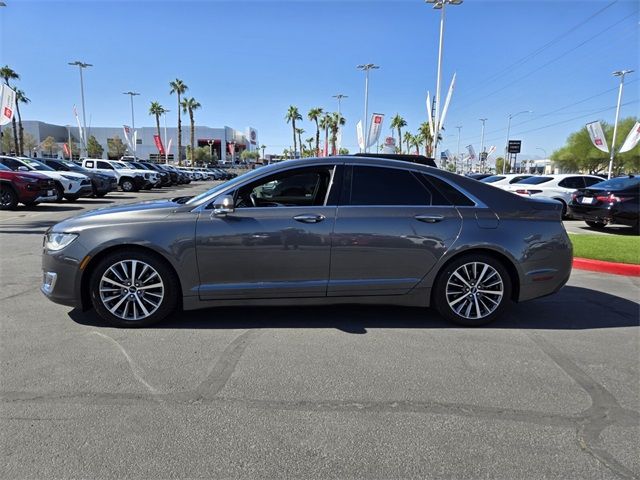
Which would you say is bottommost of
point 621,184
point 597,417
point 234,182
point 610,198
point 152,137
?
point 597,417

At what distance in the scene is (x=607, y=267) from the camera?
23.6ft

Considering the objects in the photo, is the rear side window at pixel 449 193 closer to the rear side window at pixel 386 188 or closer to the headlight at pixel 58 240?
the rear side window at pixel 386 188

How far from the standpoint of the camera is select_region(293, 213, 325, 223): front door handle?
4227 mm

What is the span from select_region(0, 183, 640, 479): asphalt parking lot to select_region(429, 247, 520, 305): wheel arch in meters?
0.37

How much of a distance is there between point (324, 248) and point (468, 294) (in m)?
1.56

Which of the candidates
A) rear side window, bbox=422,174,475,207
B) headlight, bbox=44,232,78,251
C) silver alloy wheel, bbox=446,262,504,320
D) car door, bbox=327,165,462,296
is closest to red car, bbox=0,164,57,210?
headlight, bbox=44,232,78,251

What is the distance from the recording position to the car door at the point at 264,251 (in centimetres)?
418

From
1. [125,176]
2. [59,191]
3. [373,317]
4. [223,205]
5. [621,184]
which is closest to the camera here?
[223,205]

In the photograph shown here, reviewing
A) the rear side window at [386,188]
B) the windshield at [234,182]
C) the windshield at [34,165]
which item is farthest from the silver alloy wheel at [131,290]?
the windshield at [34,165]

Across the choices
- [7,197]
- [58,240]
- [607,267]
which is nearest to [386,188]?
[58,240]

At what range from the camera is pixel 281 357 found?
3.77 metres

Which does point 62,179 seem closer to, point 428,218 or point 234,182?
point 234,182

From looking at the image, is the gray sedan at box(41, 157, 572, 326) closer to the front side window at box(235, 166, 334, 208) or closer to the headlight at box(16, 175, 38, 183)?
the front side window at box(235, 166, 334, 208)

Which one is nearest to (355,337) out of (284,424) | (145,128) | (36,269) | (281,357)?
(281,357)
